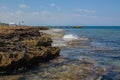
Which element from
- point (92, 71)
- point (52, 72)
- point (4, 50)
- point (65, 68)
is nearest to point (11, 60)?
point (4, 50)

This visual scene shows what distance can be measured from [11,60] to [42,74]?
2.08 m

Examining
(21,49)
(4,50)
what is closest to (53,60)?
(21,49)

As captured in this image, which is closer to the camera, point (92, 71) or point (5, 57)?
point (5, 57)

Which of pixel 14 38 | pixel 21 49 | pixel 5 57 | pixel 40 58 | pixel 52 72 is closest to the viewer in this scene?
pixel 5 57

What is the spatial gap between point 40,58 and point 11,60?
3.77 meters

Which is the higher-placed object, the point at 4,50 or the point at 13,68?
the point at 4,50

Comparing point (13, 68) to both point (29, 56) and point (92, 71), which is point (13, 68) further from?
point (92, 71)

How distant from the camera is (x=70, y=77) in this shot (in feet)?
46.3

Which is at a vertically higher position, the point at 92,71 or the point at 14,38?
the point at 14,38

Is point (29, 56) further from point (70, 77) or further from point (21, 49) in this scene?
point (70, 77)

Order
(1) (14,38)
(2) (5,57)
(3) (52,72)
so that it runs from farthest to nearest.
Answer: (1) (14,38), (3) (52,72), (2) (5,57)

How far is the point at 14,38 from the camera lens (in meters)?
20.8

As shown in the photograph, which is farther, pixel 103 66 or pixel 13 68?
pixel 103 66

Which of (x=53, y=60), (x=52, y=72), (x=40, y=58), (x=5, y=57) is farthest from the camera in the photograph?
(x=53, y=60)
